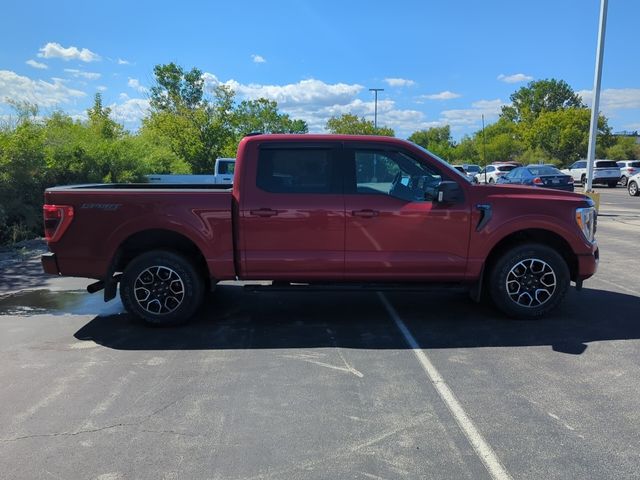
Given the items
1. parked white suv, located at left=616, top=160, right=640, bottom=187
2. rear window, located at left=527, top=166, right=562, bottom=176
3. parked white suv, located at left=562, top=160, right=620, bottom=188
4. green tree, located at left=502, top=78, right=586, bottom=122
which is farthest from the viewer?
green tree, located at left=502, top=78, right=586, bottom=122

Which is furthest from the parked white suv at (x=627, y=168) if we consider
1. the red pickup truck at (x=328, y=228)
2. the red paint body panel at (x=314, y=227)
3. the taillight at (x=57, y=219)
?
the taillight at (x=57, y=219)

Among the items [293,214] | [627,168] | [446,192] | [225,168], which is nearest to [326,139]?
[293,214]

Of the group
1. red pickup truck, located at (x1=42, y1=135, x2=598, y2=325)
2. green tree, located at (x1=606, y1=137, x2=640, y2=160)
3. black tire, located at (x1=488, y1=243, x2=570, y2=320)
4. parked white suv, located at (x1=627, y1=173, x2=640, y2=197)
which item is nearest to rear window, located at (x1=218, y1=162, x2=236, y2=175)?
red pickup truck, located at (x1=42, y1=135, x2=598, y2=325)

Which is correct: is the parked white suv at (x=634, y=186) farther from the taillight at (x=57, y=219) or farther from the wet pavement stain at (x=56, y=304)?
the taillight at (x=57, y=219)

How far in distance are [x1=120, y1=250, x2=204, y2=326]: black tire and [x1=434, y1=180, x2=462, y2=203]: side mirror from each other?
269 cm

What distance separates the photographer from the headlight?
555 centimetres

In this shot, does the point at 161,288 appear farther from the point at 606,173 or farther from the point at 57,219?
the point at 606,173

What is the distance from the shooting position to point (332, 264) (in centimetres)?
550

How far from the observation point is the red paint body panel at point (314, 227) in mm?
5414

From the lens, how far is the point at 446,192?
5.30 m

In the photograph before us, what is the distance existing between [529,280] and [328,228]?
2.26 meters

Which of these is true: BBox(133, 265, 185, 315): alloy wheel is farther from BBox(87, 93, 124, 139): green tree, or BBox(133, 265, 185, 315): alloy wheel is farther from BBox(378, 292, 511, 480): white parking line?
BBox(87, 93, 124, 139): green tree

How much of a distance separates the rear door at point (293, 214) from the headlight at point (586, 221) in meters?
2.53

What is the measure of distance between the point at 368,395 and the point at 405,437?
25.0 inches
